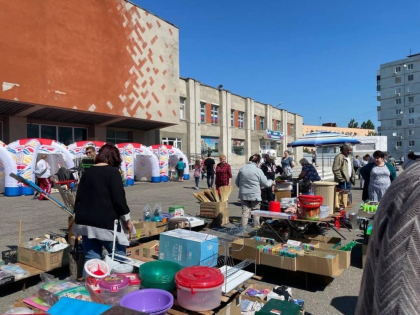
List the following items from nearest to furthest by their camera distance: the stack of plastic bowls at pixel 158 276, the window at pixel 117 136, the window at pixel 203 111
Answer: the stack of plastic bowls at pixel 158 276, the window at pixel 117 136, the window at pixel 203 111

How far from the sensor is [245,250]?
17.7ft

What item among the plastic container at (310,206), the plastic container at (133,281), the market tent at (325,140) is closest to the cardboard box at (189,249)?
the plastic container at (133,281)

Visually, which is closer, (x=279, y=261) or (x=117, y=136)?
(x=279, y=261)

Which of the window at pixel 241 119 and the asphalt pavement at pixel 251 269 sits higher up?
the window at pixel 241 119

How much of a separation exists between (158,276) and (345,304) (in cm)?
270

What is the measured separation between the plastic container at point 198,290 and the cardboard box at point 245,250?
7.12ft

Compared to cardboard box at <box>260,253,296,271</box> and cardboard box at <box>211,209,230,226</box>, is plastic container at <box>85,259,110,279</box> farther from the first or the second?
cardboard box at <box>211,209,230,226</box>

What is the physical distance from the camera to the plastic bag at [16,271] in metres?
4.55

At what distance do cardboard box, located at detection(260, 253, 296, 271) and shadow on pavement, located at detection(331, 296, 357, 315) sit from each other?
0.70 meters

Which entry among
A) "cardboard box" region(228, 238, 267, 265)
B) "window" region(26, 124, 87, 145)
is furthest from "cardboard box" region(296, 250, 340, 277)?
"window" region(26, 124, 87, 145)

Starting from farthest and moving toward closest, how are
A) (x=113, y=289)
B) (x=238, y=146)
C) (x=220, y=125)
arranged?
(x=238, y=146) → (x=220, y=125) → (x=113, y=289)

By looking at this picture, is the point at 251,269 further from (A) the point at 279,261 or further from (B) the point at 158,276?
(B) the point at 158,276

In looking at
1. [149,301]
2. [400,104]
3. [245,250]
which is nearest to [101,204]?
[149,301]

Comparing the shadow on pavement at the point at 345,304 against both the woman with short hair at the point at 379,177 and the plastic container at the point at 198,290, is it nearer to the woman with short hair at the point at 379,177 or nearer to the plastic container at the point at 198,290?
the plastic container at the point at 198,290
